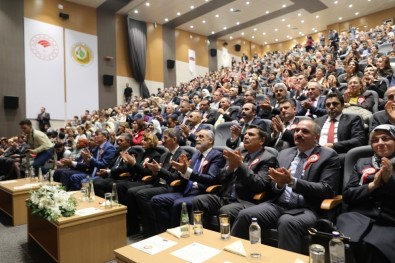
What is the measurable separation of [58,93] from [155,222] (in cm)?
906

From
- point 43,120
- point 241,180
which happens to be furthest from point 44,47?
point 241,180

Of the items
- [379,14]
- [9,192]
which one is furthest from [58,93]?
[379,14]

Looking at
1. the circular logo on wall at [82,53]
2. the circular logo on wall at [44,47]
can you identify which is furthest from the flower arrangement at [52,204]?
the circular logo on wall at [82,53]

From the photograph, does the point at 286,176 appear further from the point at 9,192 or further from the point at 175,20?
the point at 175,20

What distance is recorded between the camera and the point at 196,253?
1453 millimetres

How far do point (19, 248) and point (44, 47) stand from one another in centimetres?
899

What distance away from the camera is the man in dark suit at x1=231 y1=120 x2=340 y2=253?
1749 millimetres

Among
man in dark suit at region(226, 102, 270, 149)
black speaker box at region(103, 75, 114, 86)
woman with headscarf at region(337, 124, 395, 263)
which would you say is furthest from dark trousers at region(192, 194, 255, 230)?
black speaker box at region(103, 75, 114, 86)

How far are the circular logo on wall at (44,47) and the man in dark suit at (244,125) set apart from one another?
8.80 meters

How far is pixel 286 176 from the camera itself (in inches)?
74.2

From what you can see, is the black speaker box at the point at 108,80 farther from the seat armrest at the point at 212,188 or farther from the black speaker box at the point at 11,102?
the seat armrest at the point at 212,188

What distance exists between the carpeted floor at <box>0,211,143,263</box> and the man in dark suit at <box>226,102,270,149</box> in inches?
53.5

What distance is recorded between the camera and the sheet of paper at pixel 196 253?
1392 millimetres

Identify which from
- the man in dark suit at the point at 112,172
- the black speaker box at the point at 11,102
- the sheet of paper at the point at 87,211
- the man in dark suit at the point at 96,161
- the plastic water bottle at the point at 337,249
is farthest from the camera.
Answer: the black speaker box at the point at 11,102
